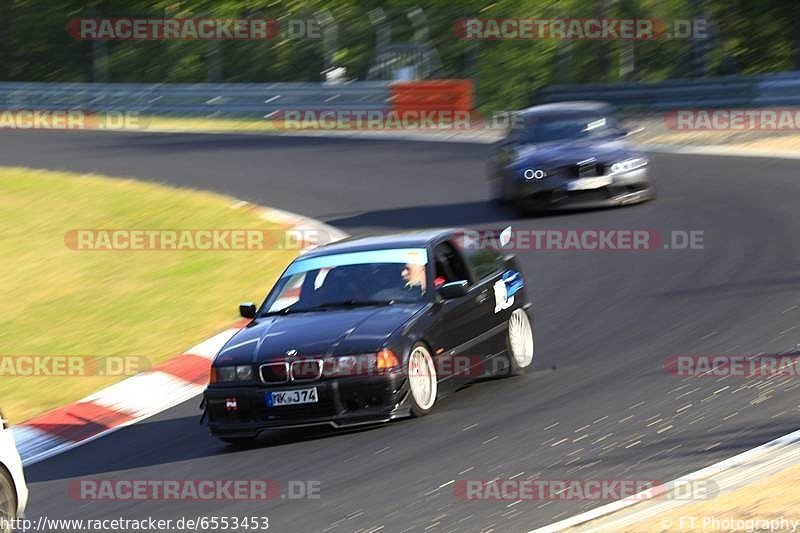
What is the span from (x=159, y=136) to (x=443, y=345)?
759 inches

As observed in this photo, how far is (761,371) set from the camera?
1048 centimetres

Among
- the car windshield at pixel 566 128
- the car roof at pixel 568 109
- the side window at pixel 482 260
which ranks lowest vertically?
the side window at pixel 482 260

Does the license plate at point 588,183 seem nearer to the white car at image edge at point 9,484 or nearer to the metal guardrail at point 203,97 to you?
the metal guardrail at point 203,97

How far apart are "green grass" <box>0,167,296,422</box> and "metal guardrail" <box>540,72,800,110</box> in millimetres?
10368

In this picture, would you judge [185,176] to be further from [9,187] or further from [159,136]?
[159,136]

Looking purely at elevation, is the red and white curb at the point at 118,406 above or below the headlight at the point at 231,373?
below

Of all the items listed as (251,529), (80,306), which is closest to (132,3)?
(80,306)

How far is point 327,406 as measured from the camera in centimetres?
981
